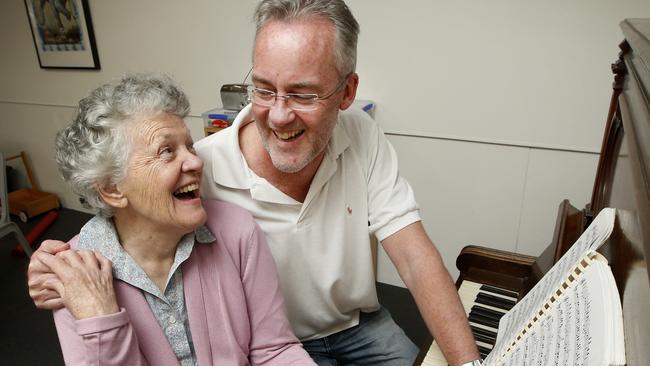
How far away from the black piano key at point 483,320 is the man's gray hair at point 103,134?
40.4 inches

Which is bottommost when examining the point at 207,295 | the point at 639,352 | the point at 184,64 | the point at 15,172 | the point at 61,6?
the point at 15,172

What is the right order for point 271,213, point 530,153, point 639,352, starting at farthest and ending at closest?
point 530,153 < point 271,213 < point 639,352

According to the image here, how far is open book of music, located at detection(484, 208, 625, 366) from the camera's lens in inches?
23.2

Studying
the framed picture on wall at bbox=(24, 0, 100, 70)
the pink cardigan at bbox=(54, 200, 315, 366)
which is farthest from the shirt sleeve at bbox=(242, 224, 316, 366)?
the framed picture on wall at bbox=(24, 0, 100, 70)

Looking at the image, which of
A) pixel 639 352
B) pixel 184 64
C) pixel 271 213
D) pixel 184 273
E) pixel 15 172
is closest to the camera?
pixel 639 352

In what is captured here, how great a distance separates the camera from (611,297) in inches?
24.5

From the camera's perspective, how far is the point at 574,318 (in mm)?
672

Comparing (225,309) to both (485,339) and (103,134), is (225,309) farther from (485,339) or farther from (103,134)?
(485,339)

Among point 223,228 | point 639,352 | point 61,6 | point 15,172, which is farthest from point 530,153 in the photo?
point 15,172

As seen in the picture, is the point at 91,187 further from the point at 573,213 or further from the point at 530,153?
the point at 530,153

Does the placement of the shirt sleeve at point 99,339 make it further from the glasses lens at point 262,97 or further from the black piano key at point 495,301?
the black piano key at point 495,301

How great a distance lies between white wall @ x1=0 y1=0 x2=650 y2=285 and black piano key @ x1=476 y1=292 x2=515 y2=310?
3.63ft

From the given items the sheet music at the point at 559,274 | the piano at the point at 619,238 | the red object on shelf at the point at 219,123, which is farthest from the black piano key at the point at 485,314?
the red object on shelf at the point at 219,123

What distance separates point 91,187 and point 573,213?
138cm
